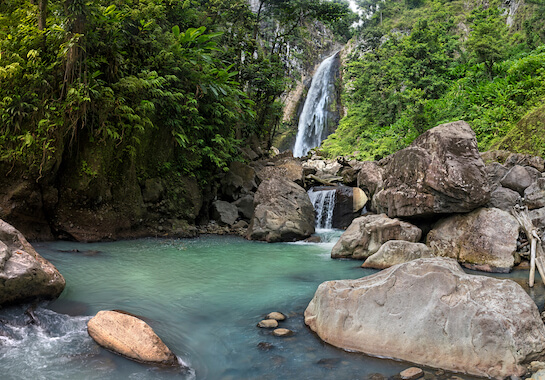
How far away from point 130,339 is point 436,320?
3089mm

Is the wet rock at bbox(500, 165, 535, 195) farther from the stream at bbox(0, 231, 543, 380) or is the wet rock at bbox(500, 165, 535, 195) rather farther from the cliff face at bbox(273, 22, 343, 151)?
the cliff face at bbox(273, 22, 343, 151)

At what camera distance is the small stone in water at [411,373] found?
10.4ft

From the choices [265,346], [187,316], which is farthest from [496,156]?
[187,316]

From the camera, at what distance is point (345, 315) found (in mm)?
3945

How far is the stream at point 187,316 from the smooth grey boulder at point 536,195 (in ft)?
11.7

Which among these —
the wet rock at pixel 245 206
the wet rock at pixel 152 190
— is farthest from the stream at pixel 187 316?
the wet rock at pixel 245 206

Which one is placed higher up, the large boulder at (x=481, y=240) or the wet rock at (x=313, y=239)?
the large boulder at (x=481, y=240)

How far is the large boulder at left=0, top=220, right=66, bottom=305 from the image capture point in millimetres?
3945

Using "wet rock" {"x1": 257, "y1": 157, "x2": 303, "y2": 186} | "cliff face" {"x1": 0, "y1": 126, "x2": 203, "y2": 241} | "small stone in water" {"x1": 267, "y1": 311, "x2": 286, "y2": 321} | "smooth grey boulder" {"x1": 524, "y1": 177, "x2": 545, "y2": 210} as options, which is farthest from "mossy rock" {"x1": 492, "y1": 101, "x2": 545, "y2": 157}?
"cliff face" {"x1": 0, "y1": 126, "x2": 203, "y2": 241}

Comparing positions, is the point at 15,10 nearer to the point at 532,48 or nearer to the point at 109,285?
the point at 109,285

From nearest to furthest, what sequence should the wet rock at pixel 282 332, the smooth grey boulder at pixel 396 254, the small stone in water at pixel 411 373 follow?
the small stone in water at pixel 411 373, the wet rock at pixel 282 332, the smooth grey boulder at pixel 396 254

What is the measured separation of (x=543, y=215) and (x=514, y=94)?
8979 mm

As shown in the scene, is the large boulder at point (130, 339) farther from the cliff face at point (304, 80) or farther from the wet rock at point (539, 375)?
the cliff face at point (304, 80)

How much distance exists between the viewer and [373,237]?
27.6ft
